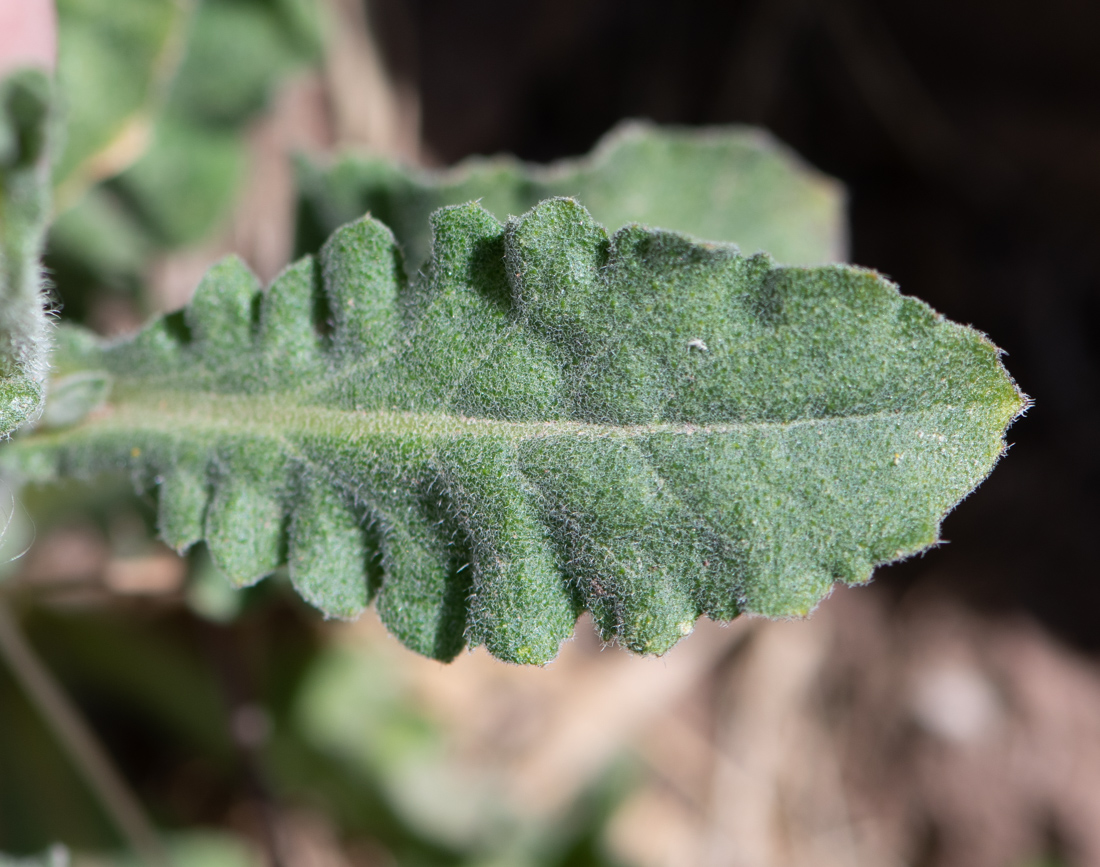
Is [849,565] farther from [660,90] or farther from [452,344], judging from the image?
[660,90]

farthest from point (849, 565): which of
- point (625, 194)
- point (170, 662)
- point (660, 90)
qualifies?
point (660, 90)

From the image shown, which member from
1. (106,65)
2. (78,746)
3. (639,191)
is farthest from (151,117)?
(78,746)

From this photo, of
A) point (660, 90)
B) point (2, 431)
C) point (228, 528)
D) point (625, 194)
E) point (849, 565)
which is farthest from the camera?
point (660, 90)

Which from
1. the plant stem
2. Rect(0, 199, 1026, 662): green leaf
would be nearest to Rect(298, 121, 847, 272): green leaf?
Rect(0, 199, 1026, 662): green leaf

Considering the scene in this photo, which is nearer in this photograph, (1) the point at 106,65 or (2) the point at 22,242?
(2) the point at 22,242

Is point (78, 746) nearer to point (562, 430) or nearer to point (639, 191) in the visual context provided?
point (562, 430)

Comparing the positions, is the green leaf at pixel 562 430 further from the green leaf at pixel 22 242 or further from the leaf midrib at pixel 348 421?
the green leaf at pixel 22 242
